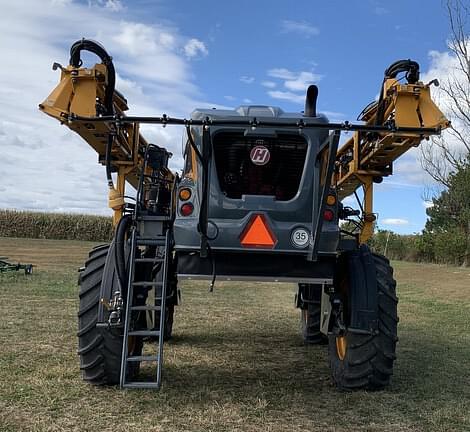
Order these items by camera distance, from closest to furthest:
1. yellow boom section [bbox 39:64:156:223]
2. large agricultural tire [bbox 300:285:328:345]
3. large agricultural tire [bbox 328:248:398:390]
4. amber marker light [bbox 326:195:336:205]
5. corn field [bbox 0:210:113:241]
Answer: amber marker light [bbox 326:195:336:205] → large agricultural tire [bbox 328:248:398:390] → yellow boom section [bbox 39:64:156:223] → large agricultural tire [bbox 300:285:328:345] → corn field [bbox 0:210:113:241]

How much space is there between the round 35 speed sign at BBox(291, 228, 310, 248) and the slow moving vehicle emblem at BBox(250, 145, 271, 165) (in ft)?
2.40

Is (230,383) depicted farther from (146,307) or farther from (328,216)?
(328,216)

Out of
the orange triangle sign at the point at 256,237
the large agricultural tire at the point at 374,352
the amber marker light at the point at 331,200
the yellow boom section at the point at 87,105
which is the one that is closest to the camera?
the orange triangle sign at the point at 256,237

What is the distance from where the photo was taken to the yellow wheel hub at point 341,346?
19.6 ft

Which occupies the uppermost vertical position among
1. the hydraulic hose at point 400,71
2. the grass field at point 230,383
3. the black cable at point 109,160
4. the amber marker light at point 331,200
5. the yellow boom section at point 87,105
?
the hydraulic hose at point 400,71

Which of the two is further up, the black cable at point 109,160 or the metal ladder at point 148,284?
the black cable at point 109,160

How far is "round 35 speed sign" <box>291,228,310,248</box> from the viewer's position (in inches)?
210

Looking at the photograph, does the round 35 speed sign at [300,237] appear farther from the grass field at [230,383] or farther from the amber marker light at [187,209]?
the grass field at [230,383]

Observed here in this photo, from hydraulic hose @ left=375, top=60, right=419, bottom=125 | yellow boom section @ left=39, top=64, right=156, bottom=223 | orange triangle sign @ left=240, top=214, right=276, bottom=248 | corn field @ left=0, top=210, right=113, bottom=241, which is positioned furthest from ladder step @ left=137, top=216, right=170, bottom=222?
corn field @ left=0, top=210, right=113, bottom=241

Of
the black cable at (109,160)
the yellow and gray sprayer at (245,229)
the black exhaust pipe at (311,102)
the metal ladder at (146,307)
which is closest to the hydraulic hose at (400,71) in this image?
the yellow and gray sprayer at (245,229)

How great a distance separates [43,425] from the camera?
4.53m

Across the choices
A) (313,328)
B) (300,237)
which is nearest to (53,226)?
(313,328)

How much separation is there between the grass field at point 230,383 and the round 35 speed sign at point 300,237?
55.9 inches

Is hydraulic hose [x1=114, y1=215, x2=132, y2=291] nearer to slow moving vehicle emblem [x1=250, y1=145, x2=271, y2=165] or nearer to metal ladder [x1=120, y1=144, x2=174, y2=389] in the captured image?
metal ladder [x1=120, y1=144, x2=174, y2=389]
